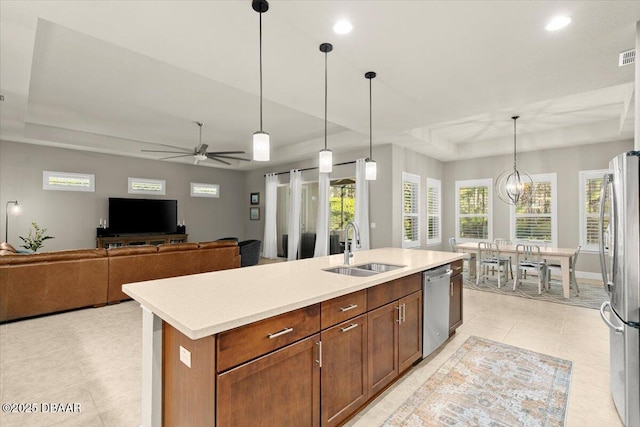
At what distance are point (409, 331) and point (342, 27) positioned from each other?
2.49 m

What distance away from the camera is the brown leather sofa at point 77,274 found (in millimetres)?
3762

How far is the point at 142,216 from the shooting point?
778 cm

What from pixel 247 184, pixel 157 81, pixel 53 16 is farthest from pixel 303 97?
pixel 247 184

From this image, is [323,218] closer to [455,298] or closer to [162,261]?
[162,261]

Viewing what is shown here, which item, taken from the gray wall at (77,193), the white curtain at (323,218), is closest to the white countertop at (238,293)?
the white curtain at (323,218)

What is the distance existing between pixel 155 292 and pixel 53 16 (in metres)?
2.15

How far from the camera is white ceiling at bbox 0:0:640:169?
2225 mm

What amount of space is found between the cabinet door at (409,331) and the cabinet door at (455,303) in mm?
743

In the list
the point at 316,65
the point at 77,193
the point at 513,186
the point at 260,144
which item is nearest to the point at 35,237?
the point at 77,193

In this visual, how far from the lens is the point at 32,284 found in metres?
3.85

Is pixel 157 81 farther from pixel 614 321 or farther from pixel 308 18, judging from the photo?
pixel 614 321

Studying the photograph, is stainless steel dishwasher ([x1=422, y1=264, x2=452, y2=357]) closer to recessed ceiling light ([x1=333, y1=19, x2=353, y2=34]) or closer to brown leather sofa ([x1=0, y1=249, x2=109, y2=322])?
recessed ceiling light ([x1=333, y1=19, x2=353, y2=34])

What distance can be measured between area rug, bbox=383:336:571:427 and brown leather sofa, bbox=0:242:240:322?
416 centimetres

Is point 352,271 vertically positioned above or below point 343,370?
above
